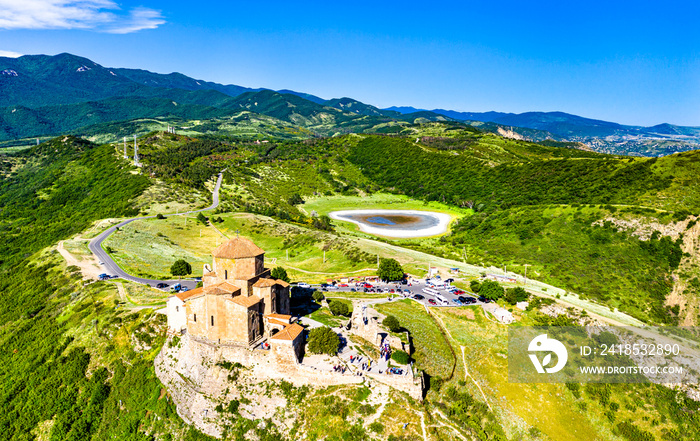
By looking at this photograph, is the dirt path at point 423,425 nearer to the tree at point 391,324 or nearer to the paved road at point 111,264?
the tree at point 391,324

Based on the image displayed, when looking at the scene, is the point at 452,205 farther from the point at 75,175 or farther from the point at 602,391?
the point at 75,175

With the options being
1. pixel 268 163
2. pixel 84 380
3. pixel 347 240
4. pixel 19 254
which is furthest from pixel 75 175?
pixel 84 380

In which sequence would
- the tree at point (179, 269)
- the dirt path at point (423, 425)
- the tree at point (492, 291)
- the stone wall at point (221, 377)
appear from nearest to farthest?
the dirt path at point (423, 425) < the stone wall at point (221, 377) < the tree at point (492, 291) < the tree at point (179, 269)

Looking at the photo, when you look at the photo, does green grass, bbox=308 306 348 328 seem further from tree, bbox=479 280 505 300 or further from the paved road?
the paved road

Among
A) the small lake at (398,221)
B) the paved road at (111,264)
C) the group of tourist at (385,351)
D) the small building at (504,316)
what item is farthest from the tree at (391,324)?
the small lake at (398,221)

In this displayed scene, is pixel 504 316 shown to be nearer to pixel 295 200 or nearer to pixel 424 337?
pixel 424 337

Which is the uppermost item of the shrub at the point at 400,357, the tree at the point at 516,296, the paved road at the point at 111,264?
the tree at the point at 516,296
